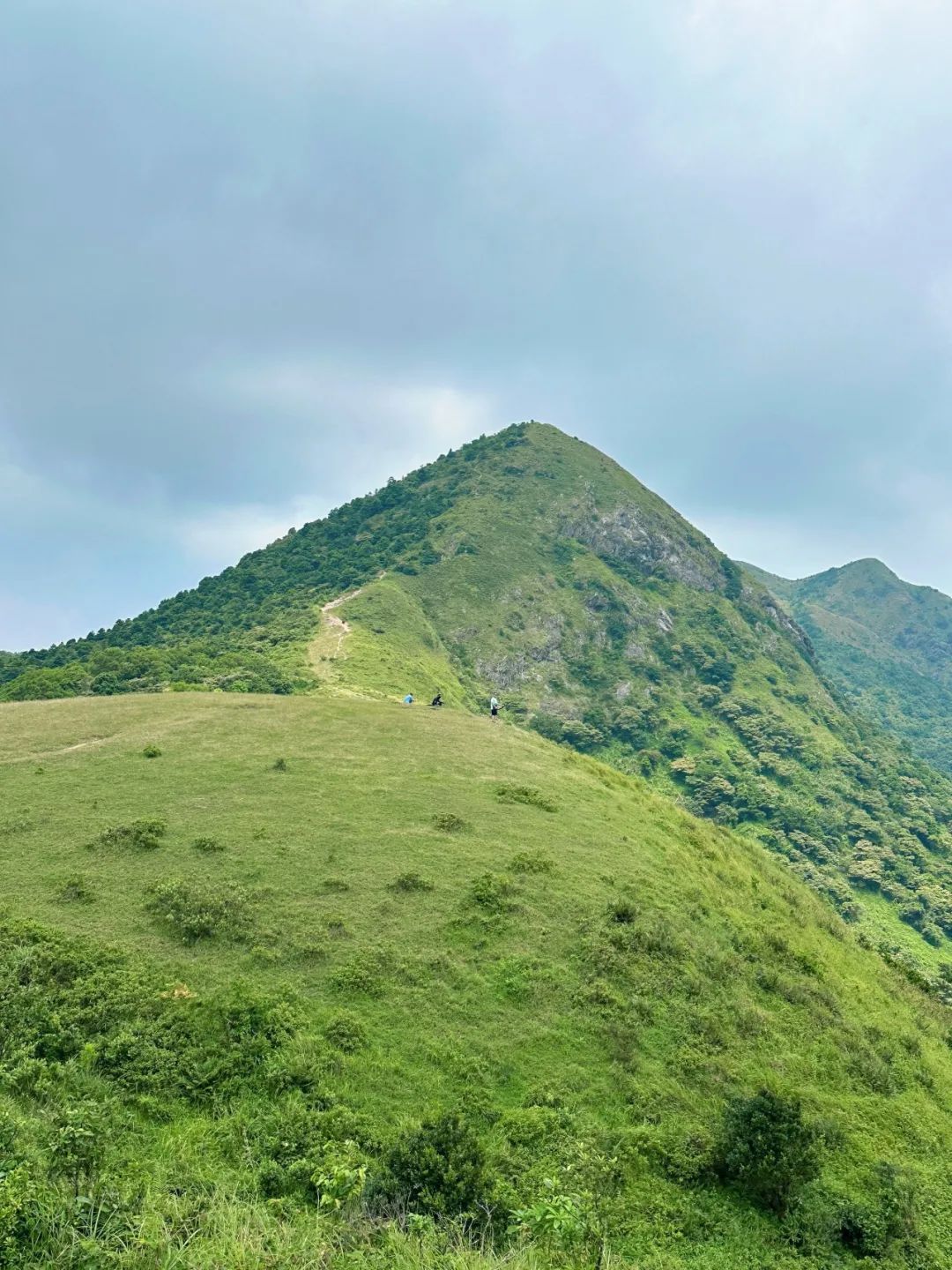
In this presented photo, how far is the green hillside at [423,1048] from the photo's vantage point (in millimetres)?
11414

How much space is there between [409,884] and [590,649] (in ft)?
383

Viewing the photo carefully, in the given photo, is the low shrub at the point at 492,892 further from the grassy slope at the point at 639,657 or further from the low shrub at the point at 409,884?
the grassy slope at the point at 639,657

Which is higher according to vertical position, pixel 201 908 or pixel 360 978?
pixel 201 908

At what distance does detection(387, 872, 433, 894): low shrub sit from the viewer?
2225 centimetres

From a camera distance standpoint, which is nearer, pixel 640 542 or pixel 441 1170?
pixel 441 1170

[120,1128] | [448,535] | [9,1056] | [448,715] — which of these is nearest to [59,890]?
[9,1056]

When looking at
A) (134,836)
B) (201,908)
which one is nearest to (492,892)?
(201,908)

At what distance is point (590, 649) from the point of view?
5379 inches

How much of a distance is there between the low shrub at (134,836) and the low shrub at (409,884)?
8.06m

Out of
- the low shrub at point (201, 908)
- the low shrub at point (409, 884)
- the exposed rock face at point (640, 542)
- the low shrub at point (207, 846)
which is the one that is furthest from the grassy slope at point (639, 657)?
the low shrub at point (201, 908)

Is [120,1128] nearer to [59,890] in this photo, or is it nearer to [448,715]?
[59,890]

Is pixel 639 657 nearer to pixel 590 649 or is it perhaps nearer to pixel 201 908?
pixel 590 649

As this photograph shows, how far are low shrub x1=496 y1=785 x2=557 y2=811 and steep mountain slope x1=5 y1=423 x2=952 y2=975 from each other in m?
41.4

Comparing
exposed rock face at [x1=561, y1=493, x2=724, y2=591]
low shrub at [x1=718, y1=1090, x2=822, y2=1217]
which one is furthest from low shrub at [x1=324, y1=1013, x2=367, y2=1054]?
exposed rock face at [x1=561, y1=493, x2=724, y2=591]
